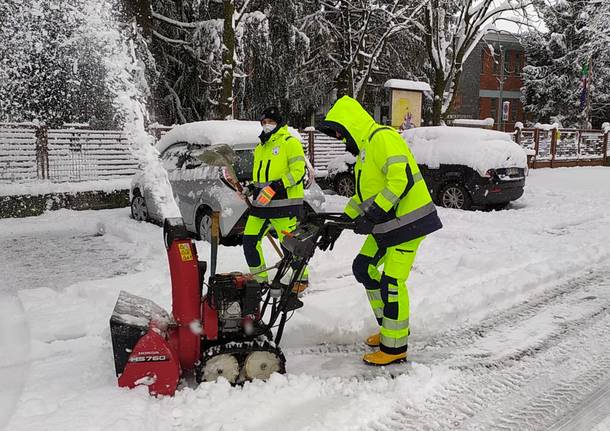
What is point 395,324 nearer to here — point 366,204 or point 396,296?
point 396,296

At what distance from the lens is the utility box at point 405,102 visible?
15.1 meters

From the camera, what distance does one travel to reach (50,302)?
5.27m

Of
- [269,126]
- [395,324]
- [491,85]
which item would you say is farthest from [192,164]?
[491,85]

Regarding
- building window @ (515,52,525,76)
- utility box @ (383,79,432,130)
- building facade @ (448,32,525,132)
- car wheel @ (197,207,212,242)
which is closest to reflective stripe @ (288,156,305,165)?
car wheel @ (197,207,212,242)

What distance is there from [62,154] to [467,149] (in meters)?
8.68

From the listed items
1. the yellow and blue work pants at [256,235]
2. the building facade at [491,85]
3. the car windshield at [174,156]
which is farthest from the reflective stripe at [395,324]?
the building facade at [491,85]

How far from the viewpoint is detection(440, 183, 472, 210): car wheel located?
11.5m

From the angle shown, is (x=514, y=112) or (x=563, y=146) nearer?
(x=563, y=146)

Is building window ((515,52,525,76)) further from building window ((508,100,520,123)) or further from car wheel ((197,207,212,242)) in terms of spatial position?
car wheel ((197,207,212,242))

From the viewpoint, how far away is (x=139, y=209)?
396 inches

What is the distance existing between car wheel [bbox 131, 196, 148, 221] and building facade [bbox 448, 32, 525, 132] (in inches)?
1314

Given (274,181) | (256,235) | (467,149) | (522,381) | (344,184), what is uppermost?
(467,149)

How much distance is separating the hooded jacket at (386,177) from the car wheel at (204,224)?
398 cm

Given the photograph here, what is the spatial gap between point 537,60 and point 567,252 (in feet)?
105
